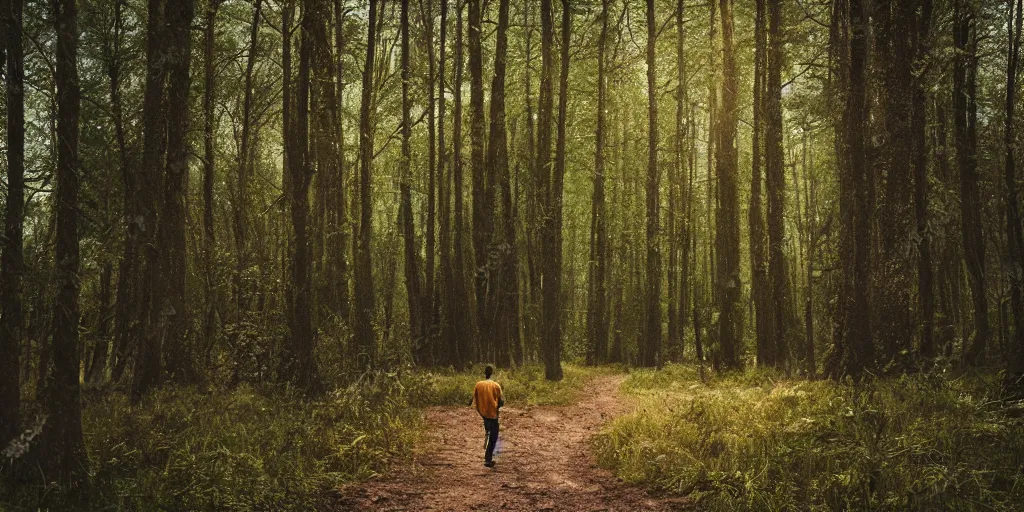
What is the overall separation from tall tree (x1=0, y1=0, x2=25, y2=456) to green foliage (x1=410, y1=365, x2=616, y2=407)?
8312 millimetres

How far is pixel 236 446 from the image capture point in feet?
28.6

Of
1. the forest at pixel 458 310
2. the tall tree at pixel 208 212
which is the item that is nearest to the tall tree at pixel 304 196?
the forest at pixel 458 310

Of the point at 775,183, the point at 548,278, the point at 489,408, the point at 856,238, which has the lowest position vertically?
the point at 489,408

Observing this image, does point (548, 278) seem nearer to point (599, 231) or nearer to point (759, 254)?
point (759, 254)

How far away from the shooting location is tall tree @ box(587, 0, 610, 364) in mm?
23062

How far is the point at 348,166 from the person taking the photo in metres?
27.0

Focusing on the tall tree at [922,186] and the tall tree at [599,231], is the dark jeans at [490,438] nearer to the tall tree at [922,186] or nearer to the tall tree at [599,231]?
the tall tree at [922,186]

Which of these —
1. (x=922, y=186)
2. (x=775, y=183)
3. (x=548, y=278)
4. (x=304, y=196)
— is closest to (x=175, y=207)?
(x=304, y=196)

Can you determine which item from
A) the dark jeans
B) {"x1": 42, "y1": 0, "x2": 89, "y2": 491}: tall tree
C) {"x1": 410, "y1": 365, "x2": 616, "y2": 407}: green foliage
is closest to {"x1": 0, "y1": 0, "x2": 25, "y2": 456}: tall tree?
{"x1": 42, "y1": 0, "x2": 89, "y2": 491}: tall tree

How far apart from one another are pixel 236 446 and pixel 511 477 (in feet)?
12.4

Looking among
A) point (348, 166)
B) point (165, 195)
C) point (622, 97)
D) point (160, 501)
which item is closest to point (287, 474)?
point (160, 501)

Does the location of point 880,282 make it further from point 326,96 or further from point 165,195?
point 165,195

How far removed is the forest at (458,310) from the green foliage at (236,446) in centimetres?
6

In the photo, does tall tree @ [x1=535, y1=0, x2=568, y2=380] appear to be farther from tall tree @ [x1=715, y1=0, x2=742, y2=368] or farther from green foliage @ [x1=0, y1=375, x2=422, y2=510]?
green foliage @ [x1=0, y1=375, x2=422, y2=510]
